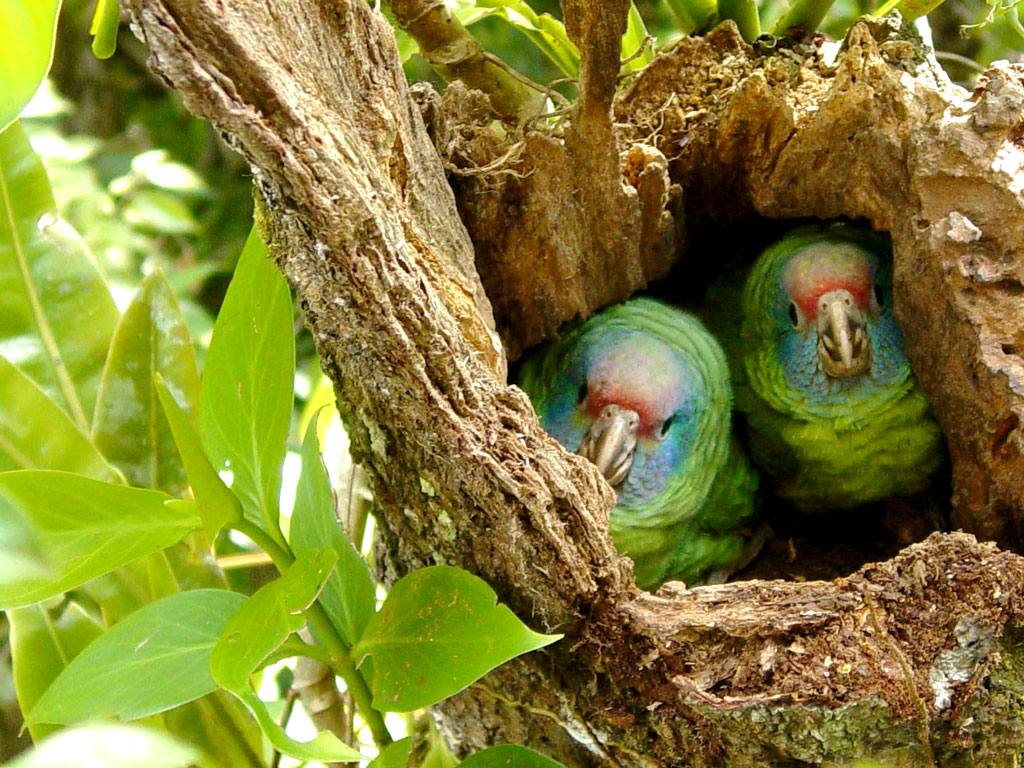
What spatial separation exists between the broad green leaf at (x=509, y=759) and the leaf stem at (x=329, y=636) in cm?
11

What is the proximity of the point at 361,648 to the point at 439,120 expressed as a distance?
0.63 m

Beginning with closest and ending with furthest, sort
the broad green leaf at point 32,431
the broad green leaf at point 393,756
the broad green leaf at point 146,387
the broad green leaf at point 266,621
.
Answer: the broad green leaf at point 266,621
the broad green leaf at point 393,756
the broad green leaf at point 32,431
the broad green leaf at point 146,387

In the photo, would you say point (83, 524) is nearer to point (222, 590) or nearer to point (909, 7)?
point (222, 590)

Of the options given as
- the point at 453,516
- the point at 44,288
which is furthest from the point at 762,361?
the point at 44,288

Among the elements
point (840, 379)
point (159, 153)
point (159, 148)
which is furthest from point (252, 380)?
point (159, 148)

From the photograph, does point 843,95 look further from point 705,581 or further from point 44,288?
point 44,288

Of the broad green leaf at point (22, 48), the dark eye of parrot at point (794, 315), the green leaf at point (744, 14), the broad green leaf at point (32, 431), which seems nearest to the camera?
the broad green leaf at point (22, 48)

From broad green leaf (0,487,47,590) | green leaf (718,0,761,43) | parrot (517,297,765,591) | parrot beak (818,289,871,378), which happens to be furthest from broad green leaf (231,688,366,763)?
green leaf (718,0,761,43)

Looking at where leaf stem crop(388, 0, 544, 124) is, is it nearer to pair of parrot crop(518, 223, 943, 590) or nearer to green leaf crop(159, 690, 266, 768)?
pair of parrot crop(518, 223, 943, 590)

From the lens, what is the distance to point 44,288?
1177mm

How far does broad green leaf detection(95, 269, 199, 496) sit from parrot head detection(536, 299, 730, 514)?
57 cm

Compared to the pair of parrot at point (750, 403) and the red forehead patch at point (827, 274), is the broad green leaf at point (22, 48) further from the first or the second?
the red forehead patch at point (827, 274)

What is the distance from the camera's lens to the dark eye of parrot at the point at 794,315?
1549 mm

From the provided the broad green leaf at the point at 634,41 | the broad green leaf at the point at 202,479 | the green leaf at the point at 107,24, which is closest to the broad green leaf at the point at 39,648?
the broad green leaf at the point at 202,479
